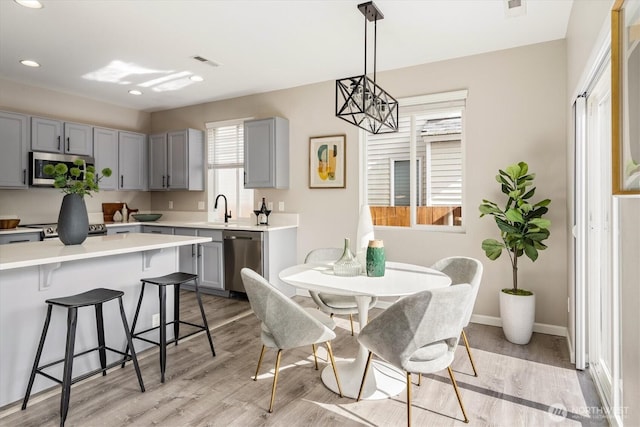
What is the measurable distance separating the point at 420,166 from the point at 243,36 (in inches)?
86.8

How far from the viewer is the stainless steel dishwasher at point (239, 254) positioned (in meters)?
4.39

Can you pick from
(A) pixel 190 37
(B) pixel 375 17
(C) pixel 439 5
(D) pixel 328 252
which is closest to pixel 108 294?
(D) pixel 328 252

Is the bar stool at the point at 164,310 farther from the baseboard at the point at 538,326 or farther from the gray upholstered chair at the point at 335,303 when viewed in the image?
the baseboard at the point at 538,326

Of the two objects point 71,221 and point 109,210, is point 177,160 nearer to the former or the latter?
point 109,210

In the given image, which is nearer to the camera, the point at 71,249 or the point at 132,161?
the point at 71,249

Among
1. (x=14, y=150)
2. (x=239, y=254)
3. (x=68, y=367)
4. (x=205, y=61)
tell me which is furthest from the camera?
(x=239, y=254)

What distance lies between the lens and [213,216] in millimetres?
5516

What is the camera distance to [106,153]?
520 cm

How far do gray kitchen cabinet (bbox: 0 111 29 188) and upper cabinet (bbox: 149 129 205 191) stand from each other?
161 cm

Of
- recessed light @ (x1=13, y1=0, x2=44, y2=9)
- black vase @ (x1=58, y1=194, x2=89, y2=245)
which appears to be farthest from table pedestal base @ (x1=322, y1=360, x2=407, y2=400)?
recessed light @ (x1=13, y1=0, x2=44, y2=9)

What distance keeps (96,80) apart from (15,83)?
989mm

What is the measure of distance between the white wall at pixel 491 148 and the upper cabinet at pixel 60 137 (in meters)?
2.95

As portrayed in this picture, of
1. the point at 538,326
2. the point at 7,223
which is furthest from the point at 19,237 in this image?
the point at 538,326

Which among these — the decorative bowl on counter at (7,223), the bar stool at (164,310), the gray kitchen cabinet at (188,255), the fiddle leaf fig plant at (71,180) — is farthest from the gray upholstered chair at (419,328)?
the decorative bowl on counter at (7,223)
